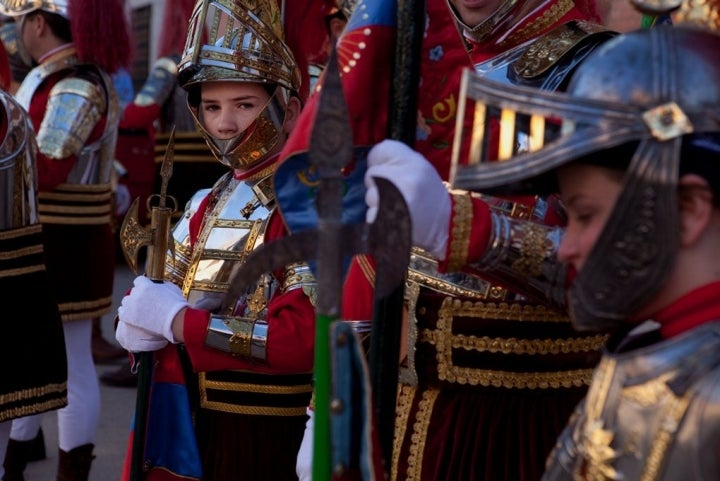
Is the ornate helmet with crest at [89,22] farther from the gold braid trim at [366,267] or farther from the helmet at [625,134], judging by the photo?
the helmet at [625,134]

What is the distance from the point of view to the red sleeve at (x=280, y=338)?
2889 millimetres

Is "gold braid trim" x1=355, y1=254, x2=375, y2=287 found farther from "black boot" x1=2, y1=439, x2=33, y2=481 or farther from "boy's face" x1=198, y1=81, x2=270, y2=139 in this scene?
"black boot" x1=2, y1=439, x2=33, y2=481

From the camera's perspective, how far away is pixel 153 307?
118 inches

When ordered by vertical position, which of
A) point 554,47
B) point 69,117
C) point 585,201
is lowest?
point 69,117

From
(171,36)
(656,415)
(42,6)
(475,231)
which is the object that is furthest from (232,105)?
(171,36)

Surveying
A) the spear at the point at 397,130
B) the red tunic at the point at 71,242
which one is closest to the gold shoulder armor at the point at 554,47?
the spear at the point at 397,130

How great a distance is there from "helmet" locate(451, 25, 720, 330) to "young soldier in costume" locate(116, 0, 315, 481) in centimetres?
130

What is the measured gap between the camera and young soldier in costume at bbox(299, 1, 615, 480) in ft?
8.06

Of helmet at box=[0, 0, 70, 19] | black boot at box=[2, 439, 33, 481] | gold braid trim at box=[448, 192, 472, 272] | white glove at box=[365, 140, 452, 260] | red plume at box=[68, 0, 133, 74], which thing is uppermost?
helmet at box=[0, 0, 70, 19]

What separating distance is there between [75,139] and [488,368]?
10.3ft

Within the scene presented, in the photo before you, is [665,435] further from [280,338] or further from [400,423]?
[280,338]

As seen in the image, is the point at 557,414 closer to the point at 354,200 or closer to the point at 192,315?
the point at 354,200

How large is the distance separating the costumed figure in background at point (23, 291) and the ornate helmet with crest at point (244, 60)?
0.90 m

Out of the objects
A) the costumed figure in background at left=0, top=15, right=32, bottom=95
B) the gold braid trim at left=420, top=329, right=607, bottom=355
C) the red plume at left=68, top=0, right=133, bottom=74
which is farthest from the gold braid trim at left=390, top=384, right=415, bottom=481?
the costumed figure in background at left=0, top=15, right=32, bottom=95
